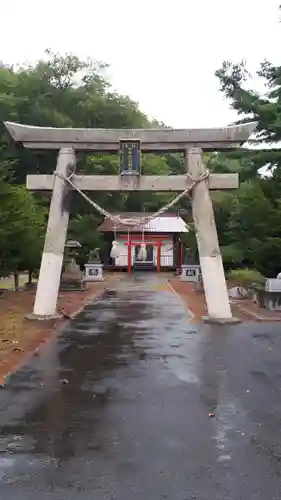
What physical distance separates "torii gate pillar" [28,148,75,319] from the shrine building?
2971cm

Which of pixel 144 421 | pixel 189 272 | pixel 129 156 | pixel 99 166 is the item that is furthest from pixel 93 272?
pixel 144 421

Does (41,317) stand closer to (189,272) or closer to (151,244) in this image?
(189,272)

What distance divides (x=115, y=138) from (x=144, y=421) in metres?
11.4

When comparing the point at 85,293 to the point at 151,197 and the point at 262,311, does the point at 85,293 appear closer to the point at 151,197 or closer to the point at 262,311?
the point at 262,311

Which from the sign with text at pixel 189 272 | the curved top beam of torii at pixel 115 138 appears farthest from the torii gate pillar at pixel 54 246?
the sign with text at pixel 189 272

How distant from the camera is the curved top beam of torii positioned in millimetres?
16359

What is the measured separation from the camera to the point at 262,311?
17.1 meters

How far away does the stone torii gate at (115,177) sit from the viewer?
1603 cm

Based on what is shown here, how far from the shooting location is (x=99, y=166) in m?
45.1

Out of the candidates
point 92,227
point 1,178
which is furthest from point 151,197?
point 1,178

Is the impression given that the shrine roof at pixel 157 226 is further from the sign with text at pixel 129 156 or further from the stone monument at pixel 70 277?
the sign with text at pixel 129 156

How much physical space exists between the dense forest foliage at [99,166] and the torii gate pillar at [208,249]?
347 cm

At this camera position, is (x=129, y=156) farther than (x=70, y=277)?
No

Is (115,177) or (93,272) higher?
(115,177)
